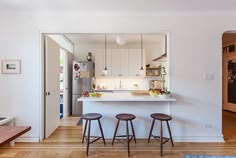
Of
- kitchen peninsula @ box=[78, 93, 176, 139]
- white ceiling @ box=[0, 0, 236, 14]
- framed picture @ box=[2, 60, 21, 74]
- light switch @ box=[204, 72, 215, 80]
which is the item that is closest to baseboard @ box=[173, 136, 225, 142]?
kitchen peninsula @ box=[78, 93, 176, 139]

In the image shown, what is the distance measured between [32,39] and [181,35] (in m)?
3.03

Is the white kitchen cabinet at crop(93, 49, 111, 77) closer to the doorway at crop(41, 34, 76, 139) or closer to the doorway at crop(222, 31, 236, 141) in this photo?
the doorway at crop(41, 34, 76, 139)

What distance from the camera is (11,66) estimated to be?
11.2 feet

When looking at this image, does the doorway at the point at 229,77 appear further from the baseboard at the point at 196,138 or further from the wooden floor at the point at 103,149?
the wooden floor at the point at 103,149

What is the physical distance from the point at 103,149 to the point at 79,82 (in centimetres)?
317

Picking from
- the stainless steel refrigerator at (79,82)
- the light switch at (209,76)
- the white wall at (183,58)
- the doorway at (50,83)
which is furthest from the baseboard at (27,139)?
the light switch at (209,76)

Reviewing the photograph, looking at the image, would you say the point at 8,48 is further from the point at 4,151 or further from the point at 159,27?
the point at 159,27

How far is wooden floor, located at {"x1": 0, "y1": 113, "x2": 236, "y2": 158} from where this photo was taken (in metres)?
2.91

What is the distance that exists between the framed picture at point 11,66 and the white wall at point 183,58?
1.22ft

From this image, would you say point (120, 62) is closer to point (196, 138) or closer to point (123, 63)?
point (123, 63)

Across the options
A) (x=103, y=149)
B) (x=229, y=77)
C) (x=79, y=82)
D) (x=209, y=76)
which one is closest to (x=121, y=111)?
(x=103, y=149)

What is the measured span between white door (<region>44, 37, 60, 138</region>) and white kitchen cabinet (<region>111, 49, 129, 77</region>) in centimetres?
239

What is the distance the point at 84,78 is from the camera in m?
5.88

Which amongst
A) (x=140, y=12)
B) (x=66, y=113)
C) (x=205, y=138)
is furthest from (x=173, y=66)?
(x=66, y=113)
